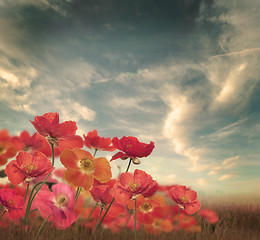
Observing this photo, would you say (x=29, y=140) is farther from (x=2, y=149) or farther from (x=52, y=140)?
(x=52, y=140)

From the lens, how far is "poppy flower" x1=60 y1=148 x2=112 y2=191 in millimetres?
1466

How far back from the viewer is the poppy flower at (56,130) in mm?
1445

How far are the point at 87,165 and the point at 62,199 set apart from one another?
9.2 inches

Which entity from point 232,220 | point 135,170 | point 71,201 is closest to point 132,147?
point 135,170

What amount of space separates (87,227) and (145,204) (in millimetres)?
473

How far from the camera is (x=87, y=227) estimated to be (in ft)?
5.90

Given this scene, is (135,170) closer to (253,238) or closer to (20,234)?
(20,234)

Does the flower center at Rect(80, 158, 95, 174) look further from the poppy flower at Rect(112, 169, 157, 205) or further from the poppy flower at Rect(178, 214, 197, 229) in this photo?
the poppy flower at Rect(178, 214, 197, 229)

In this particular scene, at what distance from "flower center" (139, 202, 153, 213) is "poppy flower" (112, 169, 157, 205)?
17.7 inches

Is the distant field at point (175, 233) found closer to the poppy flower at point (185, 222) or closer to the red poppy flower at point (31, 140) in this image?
the poppy flower at point (185, 222)

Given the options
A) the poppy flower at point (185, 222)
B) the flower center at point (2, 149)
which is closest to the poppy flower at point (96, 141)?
the flower center at point (2, 149)

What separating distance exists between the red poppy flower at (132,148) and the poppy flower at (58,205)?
0.35 m

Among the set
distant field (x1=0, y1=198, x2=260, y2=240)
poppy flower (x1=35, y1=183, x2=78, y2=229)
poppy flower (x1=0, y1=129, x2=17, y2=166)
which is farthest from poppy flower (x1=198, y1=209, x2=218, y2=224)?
poppy flower (x1=0, y1=129, x2=17, y2=166)

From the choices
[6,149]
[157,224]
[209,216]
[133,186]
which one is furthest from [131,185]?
[209,216]
